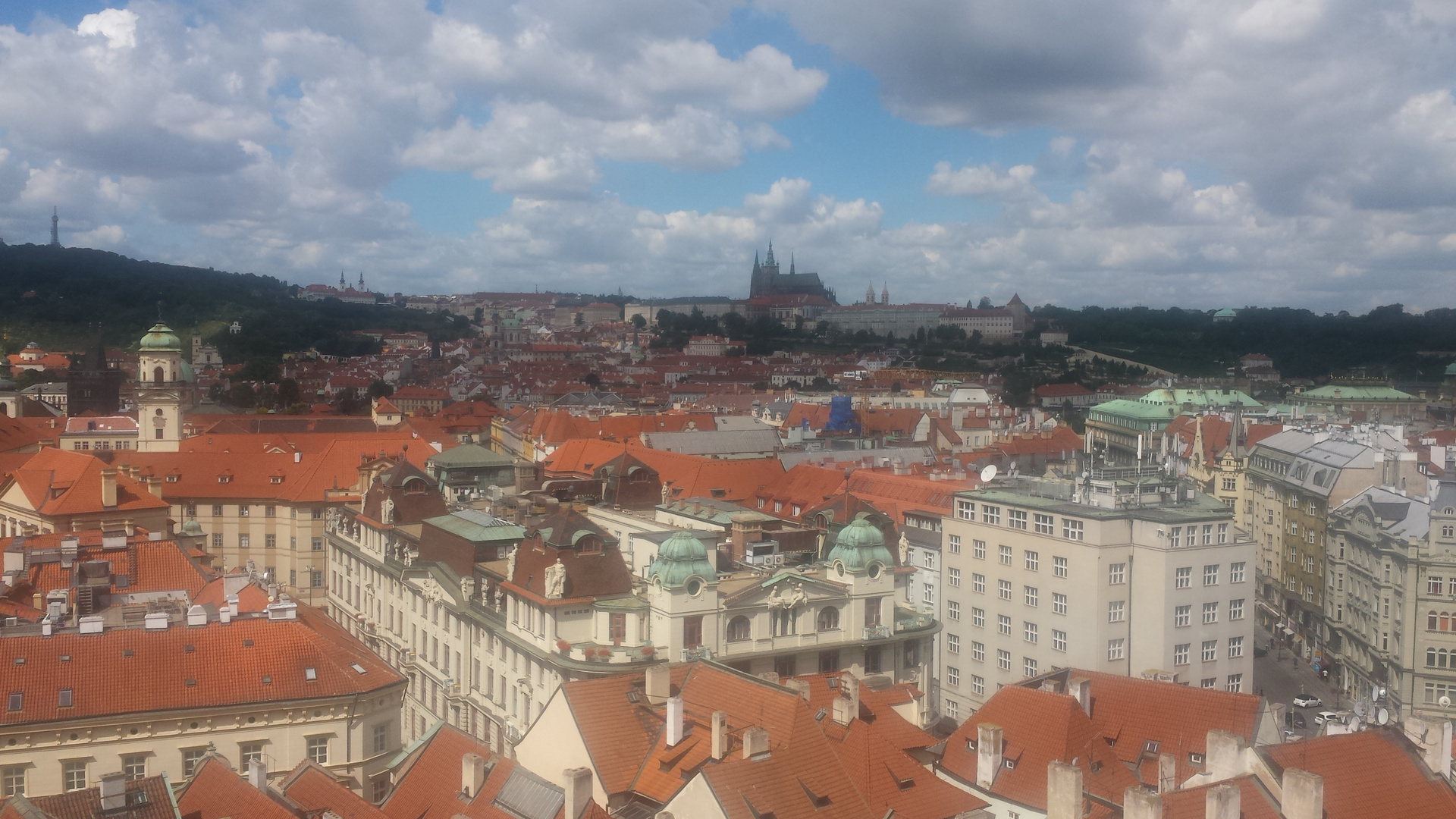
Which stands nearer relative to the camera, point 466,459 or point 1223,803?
point 1223,803

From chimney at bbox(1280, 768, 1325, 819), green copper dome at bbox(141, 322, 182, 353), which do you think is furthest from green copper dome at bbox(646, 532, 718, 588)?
green copper dome at bbox(141, 322, 182, 353)

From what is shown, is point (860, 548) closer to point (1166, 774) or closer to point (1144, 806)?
point (1166, 774)

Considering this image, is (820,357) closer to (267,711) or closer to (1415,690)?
(1415,690)

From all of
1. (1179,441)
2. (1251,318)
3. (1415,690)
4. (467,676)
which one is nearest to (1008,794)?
(467,676)

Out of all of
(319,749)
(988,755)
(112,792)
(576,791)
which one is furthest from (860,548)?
(112,792)

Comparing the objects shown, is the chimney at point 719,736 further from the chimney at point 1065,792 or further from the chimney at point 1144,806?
the chimney at point 1144,806

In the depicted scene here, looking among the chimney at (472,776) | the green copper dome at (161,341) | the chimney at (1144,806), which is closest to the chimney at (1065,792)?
the chimney at (1144,806)

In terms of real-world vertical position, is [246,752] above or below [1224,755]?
below
